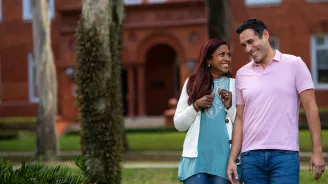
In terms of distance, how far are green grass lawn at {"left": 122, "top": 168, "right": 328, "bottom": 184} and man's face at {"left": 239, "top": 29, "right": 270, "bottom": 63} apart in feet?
19.1

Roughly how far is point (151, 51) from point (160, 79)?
1471mm

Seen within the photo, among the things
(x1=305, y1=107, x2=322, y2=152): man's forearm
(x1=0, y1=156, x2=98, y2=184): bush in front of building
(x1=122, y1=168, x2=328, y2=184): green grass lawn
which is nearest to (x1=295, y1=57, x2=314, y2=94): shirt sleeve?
(x1=305, y1=107, x2=322, y2=152): man's forearm

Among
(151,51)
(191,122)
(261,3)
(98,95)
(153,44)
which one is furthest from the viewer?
(151,51)

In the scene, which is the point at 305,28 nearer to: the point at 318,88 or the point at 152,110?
the point at 318,88

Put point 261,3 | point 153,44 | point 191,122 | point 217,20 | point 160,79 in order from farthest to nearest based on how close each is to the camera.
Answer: point 160,79
point 153,44
point 261,3
point 217,20
point 191,122

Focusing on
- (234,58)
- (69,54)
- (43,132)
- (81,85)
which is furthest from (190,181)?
(69,54)

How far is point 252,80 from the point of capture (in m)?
4.20

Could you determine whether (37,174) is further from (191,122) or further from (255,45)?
(255,45)

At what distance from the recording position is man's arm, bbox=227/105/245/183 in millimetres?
4230

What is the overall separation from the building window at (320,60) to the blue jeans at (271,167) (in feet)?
68.7

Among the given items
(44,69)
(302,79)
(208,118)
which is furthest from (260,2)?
(302,79)

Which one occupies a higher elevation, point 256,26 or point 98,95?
point 256,26

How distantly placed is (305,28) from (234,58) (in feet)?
10.6

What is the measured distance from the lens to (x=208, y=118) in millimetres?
4375
